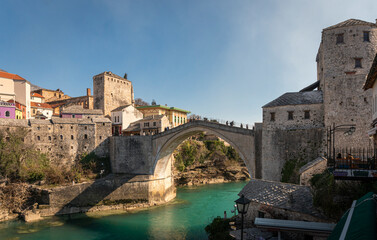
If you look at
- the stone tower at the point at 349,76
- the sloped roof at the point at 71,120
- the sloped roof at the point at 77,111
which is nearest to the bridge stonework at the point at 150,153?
the sloped roof at the point at 71,120

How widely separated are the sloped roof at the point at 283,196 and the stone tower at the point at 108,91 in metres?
33.9

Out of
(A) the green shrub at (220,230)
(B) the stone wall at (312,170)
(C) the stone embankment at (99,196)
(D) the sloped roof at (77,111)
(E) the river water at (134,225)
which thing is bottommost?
(E) the river water at (134,225)

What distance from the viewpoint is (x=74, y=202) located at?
27812 mm

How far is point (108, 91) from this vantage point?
147 feet

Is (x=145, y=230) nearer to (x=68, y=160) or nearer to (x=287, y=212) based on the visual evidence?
(x=287, y=212)

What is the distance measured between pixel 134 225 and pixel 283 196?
15232 mm

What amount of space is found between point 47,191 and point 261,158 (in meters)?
21.8

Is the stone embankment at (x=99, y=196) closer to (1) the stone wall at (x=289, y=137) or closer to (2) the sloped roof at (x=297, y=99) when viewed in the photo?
(1) the stone wall at (x=289, y=137)

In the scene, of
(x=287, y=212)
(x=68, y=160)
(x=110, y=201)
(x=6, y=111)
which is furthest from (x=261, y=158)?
(x=6, y=111)

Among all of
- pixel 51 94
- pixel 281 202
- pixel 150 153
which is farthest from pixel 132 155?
pixel 51 94

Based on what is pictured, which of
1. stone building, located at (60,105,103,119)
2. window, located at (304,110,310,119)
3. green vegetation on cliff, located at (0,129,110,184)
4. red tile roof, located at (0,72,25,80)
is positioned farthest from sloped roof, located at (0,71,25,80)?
window, located at (304,110,310,119)

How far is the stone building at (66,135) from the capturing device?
31656 millimetres

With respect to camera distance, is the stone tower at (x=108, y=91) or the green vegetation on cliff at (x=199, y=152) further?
the stone tower at (x=108, y=91)

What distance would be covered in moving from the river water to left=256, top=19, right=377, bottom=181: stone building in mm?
8449
